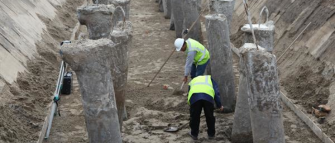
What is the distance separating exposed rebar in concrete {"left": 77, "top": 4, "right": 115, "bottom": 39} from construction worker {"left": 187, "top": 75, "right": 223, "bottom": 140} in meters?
1.87

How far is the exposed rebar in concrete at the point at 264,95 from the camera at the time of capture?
20.9 feet

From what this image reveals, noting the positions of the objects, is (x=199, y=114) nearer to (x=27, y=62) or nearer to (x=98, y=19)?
(x=98, y=19)

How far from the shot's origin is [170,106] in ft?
32.0

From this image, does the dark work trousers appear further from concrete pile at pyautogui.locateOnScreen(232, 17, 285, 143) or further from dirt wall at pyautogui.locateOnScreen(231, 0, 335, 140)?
dirt wall at pyautogui.locateOnScreen(231, 0, 335, 140)

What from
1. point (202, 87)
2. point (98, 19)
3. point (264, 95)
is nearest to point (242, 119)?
point (202, 87)

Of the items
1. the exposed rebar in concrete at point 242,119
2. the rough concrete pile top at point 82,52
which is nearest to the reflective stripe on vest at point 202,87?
the exposed rebar in concrete at point 242,119

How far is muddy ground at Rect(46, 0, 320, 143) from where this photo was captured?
27.0 feet

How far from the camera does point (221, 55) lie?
912cm

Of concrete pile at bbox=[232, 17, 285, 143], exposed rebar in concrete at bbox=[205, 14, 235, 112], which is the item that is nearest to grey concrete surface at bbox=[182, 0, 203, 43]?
exposed rebar in concrete at bbox=[205, 14, 235, 112]

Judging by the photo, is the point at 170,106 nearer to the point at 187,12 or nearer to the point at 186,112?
the point at 186,112

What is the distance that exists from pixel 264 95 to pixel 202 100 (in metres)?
1.51

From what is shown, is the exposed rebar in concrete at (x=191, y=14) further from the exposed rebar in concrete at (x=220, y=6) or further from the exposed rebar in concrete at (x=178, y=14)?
the exposed rebar in concrete at (x=220, y=6)

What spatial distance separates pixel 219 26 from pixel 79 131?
2.98 meters

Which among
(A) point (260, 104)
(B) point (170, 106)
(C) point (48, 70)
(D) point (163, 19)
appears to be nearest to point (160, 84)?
(B) point (170, 106)
